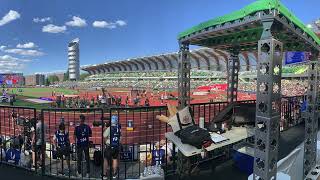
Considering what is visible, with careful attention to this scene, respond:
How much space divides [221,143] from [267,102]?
1.41 m

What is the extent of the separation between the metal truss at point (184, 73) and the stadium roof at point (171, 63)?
2766 inches

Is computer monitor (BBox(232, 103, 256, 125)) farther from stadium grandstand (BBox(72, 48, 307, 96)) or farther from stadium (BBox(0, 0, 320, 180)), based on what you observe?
stadium grandstand (BBox(72, 48, 307, 96))

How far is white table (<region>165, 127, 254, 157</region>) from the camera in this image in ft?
17.1

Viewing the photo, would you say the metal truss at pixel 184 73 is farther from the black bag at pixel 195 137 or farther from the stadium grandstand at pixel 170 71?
the stadium grandstand at pixel 170 71

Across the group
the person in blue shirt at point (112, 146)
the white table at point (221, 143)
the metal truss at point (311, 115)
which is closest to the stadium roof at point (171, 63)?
the metal truss at point (311, 115)

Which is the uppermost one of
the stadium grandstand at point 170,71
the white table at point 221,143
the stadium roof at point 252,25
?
the stadium grandstand at point 170,71

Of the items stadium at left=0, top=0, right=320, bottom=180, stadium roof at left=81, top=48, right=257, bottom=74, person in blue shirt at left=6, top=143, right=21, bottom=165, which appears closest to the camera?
stadium at left=0, top=0, right=320, bottom=180

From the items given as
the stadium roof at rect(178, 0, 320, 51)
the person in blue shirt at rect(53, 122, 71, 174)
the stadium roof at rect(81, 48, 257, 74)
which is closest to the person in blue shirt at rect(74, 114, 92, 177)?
the person in blue shirt at rect(53, 122, 71, 174)

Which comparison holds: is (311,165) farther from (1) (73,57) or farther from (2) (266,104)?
(1) (73,57)

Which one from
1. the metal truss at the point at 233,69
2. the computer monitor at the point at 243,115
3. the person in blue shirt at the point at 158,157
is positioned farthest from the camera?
the metal truss at the point at 233,69

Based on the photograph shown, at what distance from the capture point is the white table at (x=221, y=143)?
17.1 ft

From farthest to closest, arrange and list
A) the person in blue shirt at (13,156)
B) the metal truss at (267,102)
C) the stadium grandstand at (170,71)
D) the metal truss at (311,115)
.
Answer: the stadium grandstand at (170,71) → the person in blue shirt at (13,156) → the metal truss at (311,115) → the metal truss at (267,102)

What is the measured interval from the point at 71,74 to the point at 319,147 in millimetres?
200980

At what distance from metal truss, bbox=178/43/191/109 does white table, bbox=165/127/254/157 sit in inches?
44.5
